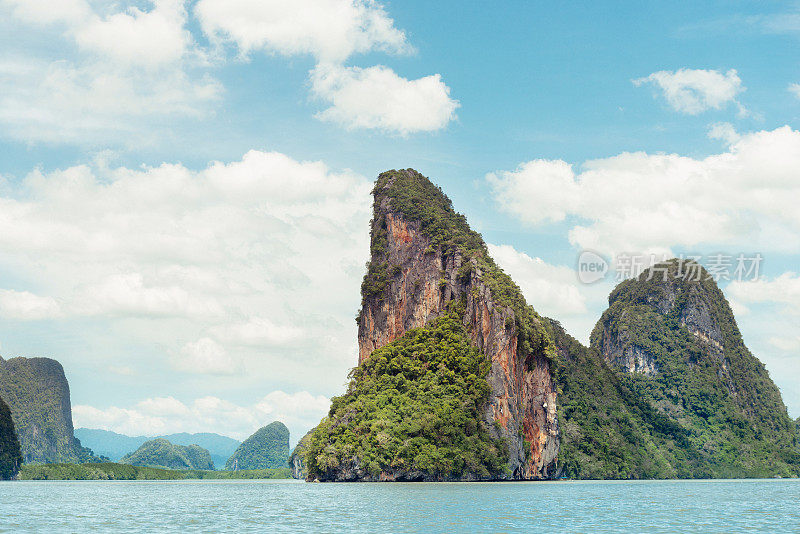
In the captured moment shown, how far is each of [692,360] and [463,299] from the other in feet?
270

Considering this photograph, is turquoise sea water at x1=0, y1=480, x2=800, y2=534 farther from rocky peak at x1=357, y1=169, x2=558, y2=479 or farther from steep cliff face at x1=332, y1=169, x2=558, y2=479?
rocky peak at x1=357, y1=169, x2=558, y2=479

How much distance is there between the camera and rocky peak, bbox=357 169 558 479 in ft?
252

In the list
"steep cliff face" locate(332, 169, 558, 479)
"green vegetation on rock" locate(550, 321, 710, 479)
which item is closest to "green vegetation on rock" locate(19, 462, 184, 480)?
"steep cliff face" locate(332, 169, 558, 479)

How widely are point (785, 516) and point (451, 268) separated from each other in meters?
55.7

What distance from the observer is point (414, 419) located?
6762 centimetres

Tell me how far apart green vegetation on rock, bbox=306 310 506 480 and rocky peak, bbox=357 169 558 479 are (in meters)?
2.88

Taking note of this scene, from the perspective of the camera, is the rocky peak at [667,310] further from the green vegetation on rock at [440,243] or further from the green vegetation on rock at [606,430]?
the green vegetation on rock at [440,243]

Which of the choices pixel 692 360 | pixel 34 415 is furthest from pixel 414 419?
pixel 34 415

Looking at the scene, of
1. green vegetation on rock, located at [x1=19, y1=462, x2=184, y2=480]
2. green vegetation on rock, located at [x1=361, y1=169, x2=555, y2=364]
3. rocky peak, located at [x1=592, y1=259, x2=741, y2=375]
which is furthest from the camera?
rocky peak, located at [x1=592, y1=259, x2=741, y2=375]

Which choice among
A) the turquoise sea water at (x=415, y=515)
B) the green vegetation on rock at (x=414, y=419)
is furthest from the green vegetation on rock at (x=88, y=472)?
the turquoise sea water at (x=415, y=515)

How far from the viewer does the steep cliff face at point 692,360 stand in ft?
457

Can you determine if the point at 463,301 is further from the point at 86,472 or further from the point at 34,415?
→ the point at 34,415

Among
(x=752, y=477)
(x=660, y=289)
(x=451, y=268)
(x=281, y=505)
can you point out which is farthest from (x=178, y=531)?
(x=660, y=289)

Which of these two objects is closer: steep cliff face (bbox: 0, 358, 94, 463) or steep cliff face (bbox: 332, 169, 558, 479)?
steep cliff face (bbox: 332, 169, 558, 479)
